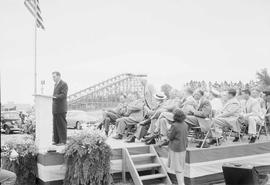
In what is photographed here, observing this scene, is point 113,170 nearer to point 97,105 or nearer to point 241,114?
point 241,114

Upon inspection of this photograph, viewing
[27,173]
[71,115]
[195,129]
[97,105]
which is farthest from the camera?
[97,105]

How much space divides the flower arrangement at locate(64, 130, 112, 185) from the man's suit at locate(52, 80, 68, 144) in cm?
100

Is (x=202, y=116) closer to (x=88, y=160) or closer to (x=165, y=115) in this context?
(x=165, y=115)

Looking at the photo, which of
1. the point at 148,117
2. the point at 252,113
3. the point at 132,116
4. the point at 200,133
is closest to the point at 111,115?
the point at 132,116

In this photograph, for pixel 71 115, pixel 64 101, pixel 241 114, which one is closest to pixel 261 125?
pixel 241 114

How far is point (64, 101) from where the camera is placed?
22.1ft

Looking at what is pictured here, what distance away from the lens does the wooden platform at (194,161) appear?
588cm

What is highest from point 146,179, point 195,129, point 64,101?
point 64,101

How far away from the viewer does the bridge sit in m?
22.7

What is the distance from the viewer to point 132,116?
791cm

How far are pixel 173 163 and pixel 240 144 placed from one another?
2352 mm

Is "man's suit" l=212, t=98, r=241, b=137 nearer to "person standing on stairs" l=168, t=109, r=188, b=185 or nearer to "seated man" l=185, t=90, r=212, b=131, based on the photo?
"seated man" l=185, t=90, r=212, b=131

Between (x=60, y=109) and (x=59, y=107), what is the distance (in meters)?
0.05

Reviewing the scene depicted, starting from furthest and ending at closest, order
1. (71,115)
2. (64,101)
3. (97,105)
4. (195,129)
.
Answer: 1. (97,105)
2. (71,115)
3. (195,129)
4. (64,101)
